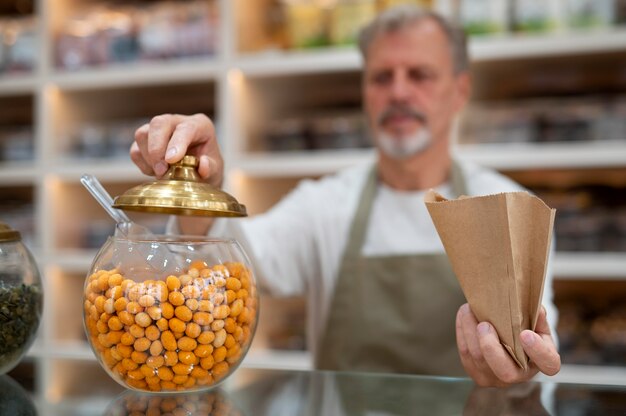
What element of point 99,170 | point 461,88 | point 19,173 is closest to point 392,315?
point 461,88

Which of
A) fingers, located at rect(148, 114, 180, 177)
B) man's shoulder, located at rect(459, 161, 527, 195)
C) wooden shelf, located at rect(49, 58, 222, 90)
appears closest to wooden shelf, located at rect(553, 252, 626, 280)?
man's shoulder, located at rect(459, 161, 527, 195)

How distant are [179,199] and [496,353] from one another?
1.13 feet

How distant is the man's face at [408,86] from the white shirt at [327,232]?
0.14 metres

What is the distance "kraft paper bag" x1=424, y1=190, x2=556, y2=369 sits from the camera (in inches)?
25.7

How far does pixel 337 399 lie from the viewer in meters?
0.71

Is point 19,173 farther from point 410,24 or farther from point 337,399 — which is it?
point 337,399

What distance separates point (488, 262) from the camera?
0.67 m

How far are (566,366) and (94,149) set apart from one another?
5.69ft

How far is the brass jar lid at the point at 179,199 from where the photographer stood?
0.63 metres

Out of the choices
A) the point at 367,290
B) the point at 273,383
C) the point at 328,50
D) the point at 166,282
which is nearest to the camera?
the point at 166,282

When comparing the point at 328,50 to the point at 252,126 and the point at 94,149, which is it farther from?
the point at 94,149

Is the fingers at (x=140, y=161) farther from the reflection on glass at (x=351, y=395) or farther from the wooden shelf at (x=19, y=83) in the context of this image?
the wooden shelf at (x=19, y=83)

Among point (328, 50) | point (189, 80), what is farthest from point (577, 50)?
point (189, 80)

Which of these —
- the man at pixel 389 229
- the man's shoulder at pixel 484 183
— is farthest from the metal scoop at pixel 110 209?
the man's shoulder at pixel 484 183
